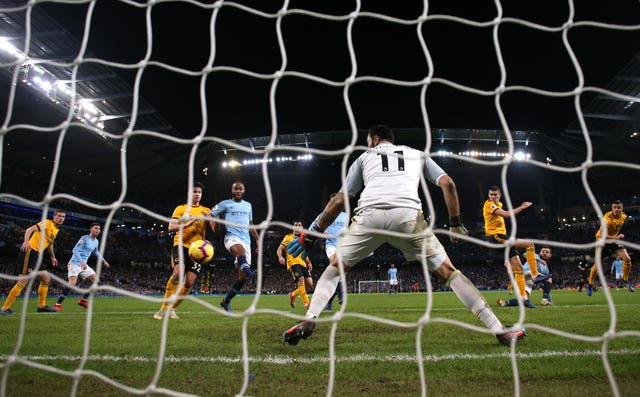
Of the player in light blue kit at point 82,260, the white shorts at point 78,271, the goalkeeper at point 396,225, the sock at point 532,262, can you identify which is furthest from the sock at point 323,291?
the white shorts at point 78,271

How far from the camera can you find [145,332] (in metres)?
5.34

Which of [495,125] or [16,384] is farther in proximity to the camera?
[495,125]

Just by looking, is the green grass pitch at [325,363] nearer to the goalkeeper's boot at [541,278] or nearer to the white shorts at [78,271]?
the goalkeeper's boot at [541,278]

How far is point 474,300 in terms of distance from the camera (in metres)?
3.62

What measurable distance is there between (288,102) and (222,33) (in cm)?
873

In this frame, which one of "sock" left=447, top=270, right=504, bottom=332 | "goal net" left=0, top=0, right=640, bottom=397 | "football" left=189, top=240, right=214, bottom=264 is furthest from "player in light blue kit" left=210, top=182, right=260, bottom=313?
"sock" left=447, top=270, right=504, bottom=332

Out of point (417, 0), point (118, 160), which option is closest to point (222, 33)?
point (417, 0)

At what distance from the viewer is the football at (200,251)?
6395 millimetres

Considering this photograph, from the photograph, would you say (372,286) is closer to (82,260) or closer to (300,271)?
(300,271)

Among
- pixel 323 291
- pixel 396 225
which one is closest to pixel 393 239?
pixel 396 225

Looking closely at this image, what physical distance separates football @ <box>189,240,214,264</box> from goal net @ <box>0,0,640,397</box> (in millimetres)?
959

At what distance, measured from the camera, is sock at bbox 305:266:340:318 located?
3.78m

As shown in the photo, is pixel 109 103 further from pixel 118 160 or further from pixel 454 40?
pixel 454 40

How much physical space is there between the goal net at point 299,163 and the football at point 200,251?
0.96 metres
